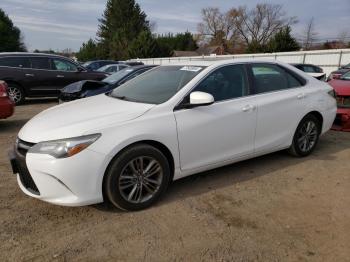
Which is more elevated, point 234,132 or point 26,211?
point 234,132

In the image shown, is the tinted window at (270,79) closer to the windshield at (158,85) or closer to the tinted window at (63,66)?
the windshield at (158,85)

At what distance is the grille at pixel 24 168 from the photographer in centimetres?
339

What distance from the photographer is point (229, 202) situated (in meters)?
3.88

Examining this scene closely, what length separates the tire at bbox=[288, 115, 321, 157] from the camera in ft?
17.2

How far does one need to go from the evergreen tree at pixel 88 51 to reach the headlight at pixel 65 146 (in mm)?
61343

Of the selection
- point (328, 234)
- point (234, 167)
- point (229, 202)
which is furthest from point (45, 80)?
point (328, 234)

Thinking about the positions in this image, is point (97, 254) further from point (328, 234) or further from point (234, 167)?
point (234, 167)

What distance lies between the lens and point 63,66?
38.6 feet

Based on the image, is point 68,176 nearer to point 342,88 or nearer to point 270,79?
point 270,79

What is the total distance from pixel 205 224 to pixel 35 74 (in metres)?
9.46

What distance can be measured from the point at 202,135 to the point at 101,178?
125 centimetres

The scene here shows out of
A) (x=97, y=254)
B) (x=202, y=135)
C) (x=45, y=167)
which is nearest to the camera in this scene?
(x=97, y=254)

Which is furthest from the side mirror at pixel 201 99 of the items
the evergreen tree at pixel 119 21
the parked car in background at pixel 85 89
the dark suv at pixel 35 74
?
the evergreen tree at pixel 119 21

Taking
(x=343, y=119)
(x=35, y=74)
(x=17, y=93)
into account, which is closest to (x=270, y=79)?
(x=343, y=119)
